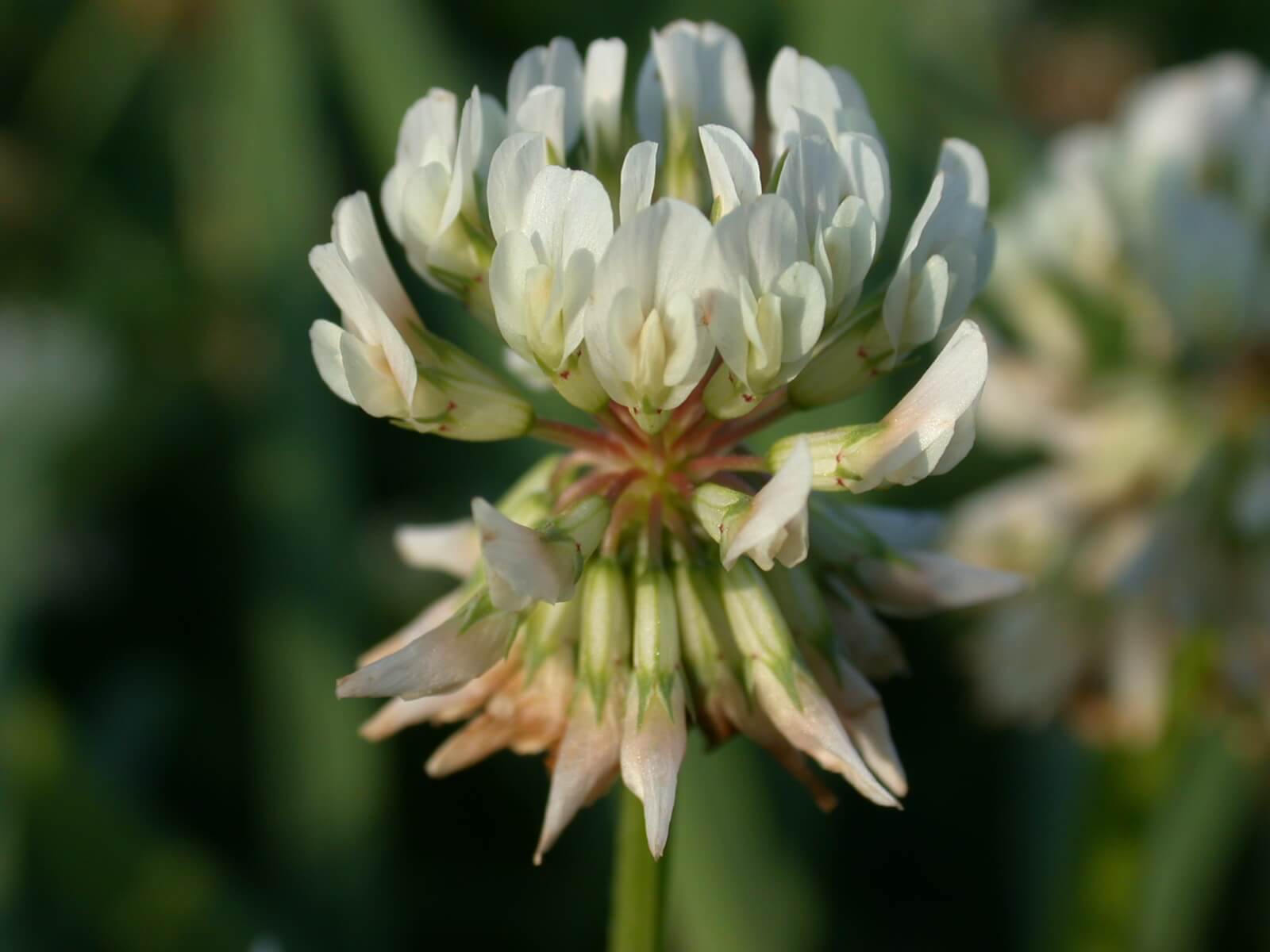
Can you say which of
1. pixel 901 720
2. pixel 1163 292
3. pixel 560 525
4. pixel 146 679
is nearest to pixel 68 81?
pixel 146 679

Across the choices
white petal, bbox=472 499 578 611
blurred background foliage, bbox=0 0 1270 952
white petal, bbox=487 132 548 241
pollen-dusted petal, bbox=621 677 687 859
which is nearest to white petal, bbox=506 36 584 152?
white petal, bbox=487 132 548 241

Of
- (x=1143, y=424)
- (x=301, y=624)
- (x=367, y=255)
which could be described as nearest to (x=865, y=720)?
(x=367, y=255)

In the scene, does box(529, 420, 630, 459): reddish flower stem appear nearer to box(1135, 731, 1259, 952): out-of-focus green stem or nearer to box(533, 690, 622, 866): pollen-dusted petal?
box(533, 690, 622, 866): pollen-dusted petal

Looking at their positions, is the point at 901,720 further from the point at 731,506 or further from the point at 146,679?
the point at 731,506

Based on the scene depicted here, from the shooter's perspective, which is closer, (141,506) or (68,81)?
(141,506)

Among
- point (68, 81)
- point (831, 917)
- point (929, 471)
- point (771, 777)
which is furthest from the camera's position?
point (68, 81)
